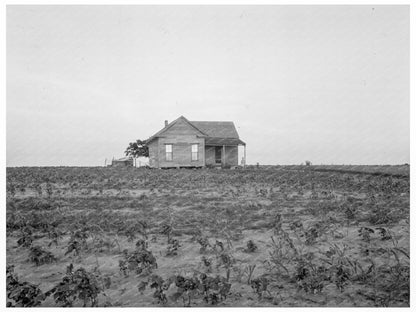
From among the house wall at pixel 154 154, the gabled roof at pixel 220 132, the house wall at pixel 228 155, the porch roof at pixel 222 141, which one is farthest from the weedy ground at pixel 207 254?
the house wall at pixel 228 155

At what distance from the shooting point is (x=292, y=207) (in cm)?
838

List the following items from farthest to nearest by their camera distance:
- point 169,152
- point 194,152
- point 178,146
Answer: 1. point 194,152
2. point 178,146
3. point 169,152

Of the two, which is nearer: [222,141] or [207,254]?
[207,254]

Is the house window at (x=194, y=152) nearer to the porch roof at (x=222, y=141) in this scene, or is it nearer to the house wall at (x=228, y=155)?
the porch roof at (x=222, y=141)

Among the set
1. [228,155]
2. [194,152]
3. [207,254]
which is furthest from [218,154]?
[207,254]

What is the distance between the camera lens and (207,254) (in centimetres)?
462

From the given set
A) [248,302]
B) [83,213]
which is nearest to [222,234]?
[248,302]

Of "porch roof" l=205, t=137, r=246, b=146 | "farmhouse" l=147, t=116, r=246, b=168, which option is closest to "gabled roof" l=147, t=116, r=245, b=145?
"porch roof" l=205, t=137, r=246, b=146

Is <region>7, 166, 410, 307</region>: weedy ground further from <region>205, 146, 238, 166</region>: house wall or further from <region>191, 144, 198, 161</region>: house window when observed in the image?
<region>205, 146, 238, 166</region>: house wall

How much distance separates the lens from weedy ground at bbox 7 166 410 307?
3.20 meters

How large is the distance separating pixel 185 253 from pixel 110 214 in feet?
11.1

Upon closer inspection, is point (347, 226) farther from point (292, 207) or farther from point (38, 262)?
point (38, 262)

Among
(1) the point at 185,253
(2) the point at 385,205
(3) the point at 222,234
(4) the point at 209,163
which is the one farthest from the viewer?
(4) the point at 209,163

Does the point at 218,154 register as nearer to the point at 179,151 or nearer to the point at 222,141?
the point at 222,141
